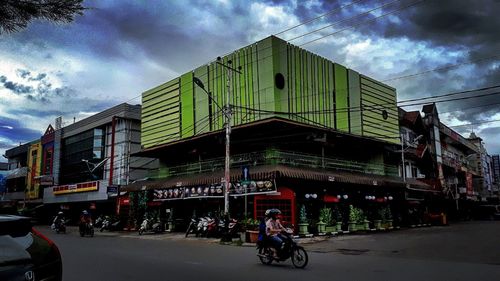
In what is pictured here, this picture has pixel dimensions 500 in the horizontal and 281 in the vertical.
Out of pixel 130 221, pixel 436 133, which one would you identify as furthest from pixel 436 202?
pixel 130 221

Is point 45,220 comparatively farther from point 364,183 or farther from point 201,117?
point 364,183

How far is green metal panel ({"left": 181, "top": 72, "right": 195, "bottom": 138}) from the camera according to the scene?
108ft

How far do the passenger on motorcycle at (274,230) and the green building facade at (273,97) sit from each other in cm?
1335

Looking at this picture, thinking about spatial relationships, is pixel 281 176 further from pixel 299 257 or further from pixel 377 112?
pixel 377 112

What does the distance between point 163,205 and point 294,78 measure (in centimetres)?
1459

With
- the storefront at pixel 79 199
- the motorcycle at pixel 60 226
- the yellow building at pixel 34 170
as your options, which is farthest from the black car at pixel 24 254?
the yellow building at pixel 34 170

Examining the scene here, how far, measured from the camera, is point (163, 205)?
3441 centimetres

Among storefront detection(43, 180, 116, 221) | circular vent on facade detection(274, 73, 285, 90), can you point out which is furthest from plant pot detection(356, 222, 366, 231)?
storefront detection(43, 180, 116, 221)

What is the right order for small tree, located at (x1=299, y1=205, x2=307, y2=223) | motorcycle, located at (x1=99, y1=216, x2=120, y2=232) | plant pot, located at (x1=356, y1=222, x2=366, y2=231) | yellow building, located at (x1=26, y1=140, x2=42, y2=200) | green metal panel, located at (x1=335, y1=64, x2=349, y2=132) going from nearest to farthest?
small tree, located at (x1=299, y1=205, x2=307, y2=223) → plant pot, located at (x1=356, y1=222, x2=366, y2=231) → green metal panel, located at (x1=335, y1=64, x2=349, y2=132) → motorcycle, located at (x1=99, y1=216, x2=120, y2=232) → yellow building, located at (x1=26, y1=140, x2=42, y2=200)

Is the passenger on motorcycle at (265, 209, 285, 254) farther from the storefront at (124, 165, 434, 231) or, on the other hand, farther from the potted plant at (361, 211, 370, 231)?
the potted plant at (361, 211, 370, 231)

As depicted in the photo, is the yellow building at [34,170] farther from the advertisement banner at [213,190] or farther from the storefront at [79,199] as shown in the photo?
the advertisement banner at [213,190]

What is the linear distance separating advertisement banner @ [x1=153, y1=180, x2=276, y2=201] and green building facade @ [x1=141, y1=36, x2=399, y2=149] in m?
4.17

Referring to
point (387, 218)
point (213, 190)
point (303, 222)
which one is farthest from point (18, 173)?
point (387, 218)

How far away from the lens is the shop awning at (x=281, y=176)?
80.8ft
